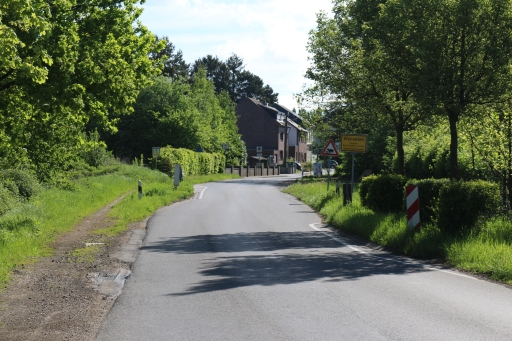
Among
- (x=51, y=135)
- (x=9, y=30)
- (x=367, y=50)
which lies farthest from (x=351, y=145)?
(x=9, y=30)

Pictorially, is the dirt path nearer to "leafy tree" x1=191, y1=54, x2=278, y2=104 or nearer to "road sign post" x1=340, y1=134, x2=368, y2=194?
"road sign post" x1=340, y1=134, x2=368, y2=194

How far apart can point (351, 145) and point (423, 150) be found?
1055 cm

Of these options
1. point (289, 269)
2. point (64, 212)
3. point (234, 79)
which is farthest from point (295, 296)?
point (234, 79)

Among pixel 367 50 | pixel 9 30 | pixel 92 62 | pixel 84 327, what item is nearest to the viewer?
pixel 84 327

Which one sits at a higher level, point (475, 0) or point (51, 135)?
point (475, 0)

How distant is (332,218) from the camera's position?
20781mm

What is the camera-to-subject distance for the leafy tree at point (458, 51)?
602 inches

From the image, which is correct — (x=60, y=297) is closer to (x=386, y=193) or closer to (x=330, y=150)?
(x=386, y=193)

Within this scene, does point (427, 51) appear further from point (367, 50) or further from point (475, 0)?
point (367, 50)

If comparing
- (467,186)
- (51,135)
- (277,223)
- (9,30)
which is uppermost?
(9,30)

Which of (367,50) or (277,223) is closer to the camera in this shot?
(277,223)

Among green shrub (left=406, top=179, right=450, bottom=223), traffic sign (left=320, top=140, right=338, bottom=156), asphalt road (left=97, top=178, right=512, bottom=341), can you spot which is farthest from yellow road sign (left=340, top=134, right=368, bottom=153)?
asphalt road (left=97, top=178, right=512, bottom=341)

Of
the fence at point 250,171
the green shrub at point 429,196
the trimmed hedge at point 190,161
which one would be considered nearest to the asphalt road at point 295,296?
the green shrub at point 429,196

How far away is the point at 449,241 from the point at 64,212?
11.7 metres
